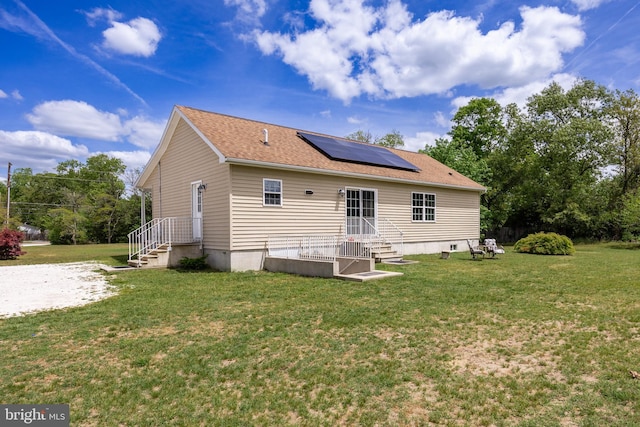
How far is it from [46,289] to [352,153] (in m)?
11.6

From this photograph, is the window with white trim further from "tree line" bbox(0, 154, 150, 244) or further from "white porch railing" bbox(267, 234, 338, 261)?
"tree line" bbox(0, 154, 150, 244)

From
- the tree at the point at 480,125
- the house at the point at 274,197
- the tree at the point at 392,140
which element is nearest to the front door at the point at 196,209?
the house at the point at 274,197

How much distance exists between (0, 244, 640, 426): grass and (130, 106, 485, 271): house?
4425mm

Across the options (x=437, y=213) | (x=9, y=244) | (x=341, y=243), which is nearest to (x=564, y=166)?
(x=437, y=213)

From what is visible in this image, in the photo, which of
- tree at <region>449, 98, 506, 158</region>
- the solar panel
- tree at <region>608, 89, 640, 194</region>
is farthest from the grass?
tree at <region>449, 98, 506, 158</region>

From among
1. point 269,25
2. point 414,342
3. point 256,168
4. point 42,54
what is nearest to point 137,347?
point 414,342

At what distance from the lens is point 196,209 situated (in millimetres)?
13820

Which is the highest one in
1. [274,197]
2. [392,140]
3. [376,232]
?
[392,140]

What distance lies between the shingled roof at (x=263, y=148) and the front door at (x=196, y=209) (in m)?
2.08

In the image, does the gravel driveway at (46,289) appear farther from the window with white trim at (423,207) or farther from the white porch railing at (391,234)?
the window with white trim at (423,207)

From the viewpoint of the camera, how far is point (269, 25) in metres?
14.8

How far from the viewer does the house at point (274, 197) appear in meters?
12.0

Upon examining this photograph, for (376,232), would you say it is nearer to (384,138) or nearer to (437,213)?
(437,213)

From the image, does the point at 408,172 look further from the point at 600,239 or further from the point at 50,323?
the point at 600,239
